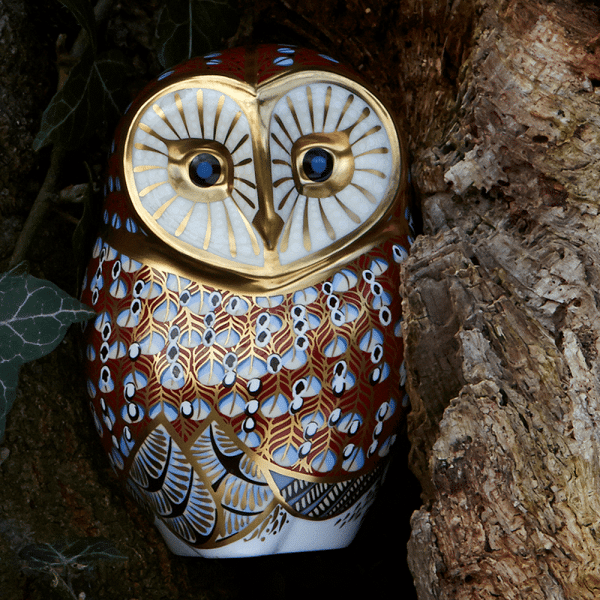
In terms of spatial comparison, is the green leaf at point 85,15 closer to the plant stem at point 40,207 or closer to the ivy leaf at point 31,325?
the plant stem at point 40,207

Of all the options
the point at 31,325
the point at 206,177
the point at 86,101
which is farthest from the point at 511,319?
the point at 86,101

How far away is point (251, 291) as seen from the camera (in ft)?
2.63

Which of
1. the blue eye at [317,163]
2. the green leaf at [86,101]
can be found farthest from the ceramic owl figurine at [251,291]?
the green leaf at [86,101]

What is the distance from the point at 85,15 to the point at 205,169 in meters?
0.35

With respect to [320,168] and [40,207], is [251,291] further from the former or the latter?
[40,207]

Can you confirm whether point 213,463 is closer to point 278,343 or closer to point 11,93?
point 278,343

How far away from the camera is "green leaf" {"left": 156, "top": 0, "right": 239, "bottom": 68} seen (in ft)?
3.22

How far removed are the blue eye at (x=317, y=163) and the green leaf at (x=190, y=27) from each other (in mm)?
340

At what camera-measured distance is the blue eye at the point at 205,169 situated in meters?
0.79

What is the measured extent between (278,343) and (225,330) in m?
0.07

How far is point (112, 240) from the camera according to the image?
86cm

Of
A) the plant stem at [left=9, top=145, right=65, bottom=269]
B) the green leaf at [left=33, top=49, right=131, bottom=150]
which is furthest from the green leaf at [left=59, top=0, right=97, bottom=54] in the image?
the plant stem at [left=9, top=145, right=65, bottom=269]

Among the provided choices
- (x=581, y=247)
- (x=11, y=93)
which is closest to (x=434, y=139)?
(x=581, y=247)

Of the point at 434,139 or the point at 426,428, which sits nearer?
the point at 426,428
